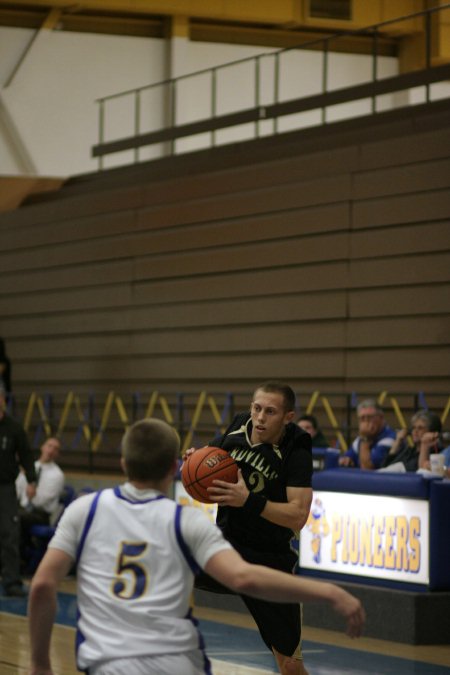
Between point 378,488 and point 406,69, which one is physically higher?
point 406,69

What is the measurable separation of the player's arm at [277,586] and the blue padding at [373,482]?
6.06 m

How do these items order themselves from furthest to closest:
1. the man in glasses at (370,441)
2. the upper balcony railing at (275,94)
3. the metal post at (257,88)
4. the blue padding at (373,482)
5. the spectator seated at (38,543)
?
the metal post at (257,88), the upper balcony railing at (275,94), the spectator seated at (38,543), the man in glasses at (370,441), the blue padding at (373,482)

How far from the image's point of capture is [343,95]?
53.3 feet

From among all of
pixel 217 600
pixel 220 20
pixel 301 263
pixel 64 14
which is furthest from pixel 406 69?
pixel 217 600

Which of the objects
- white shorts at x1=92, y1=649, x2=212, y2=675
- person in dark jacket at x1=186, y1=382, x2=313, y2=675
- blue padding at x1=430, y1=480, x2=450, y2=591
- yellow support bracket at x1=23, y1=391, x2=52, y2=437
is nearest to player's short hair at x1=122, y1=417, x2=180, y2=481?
white shorts at x1=92, y1=649, x2=212, y2=675

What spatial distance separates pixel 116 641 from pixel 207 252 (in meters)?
13.8

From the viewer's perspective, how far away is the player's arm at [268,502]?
5.48 metres

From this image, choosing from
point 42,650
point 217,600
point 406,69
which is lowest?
point 217,600

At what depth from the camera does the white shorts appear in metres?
3.67

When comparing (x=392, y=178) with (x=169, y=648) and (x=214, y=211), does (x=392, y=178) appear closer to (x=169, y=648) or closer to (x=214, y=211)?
(x=214, y=211)

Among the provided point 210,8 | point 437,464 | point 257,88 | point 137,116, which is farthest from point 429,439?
point 210,8

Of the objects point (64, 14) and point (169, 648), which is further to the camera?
point (64, 14)

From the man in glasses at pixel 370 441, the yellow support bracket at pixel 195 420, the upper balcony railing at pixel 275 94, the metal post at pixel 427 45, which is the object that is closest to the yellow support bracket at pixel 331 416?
the yellow support bracket at pixel 195 420

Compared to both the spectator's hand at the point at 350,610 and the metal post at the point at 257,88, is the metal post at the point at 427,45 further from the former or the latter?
the spectator's hand at the point at 350,610
